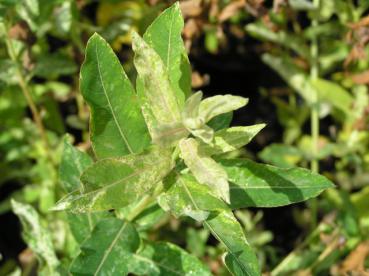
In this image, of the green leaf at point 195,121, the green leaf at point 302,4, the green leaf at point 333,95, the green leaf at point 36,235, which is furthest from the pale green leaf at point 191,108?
the green leaf at point 333,95

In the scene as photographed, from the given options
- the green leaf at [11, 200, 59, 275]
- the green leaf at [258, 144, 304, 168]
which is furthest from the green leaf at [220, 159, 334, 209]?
the green leaf at [258, 144, 304, 168]

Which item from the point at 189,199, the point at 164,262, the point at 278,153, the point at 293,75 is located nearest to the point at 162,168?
the point at 189,199

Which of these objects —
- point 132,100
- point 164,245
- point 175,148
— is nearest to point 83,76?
point 132,100

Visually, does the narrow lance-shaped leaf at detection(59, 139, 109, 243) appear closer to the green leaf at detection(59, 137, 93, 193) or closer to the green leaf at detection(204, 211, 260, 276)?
the green leaf at detection(59, 137, 93, 193)

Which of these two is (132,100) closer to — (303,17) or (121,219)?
(121,219)

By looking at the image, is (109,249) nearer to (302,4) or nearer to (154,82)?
(154,82)
